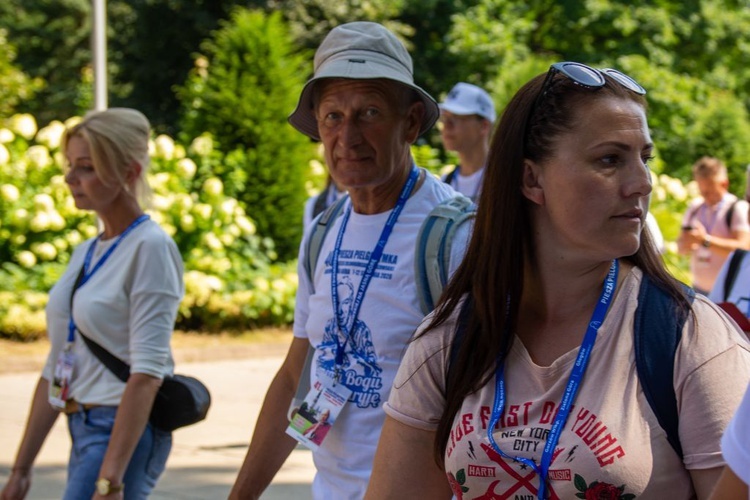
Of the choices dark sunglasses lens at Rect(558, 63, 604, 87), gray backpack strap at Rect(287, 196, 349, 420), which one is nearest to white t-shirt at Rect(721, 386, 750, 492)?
dark sunglasses lens at Rect(558, 63, 604, 87)

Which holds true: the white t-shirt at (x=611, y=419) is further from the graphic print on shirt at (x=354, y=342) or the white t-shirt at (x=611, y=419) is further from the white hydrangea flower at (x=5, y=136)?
the white hydrangea flower at (x=5, y=136)

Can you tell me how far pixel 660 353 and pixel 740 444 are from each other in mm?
564

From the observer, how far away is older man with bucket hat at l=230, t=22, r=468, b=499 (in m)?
3.15

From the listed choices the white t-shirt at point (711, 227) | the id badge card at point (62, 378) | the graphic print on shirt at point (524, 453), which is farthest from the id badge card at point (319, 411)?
the white t-shirt at point (711, 227)

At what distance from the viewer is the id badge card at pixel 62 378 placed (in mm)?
4082

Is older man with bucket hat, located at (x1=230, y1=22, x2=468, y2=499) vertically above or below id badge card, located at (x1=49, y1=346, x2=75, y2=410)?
above

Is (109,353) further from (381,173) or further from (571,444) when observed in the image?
(571,444)

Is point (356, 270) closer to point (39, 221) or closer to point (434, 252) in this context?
point (434, 252)

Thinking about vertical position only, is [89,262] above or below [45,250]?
above

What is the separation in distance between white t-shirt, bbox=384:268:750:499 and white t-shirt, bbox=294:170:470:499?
2.97 ft

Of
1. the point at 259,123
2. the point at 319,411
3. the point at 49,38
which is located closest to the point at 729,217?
the point at 319,411

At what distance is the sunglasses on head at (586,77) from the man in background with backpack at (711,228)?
6.40 metres

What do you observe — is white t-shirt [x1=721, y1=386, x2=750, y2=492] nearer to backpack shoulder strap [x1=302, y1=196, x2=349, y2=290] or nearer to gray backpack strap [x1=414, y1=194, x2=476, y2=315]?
gray backpack strap [x1=414, y1=194, x2=476, y2=315]

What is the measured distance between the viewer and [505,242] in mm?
2307
